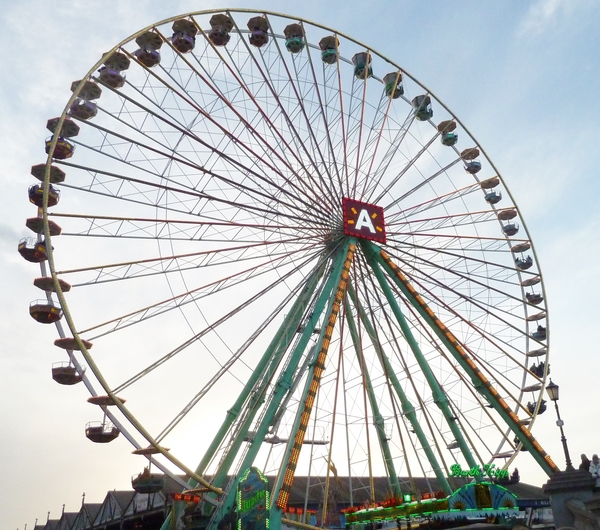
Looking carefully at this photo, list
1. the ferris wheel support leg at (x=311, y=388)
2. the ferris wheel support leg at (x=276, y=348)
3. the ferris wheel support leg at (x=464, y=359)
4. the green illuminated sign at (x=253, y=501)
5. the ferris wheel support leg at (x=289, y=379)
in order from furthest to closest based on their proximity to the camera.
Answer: the ferris wheel support leg at (x=276, y=348) → the ferris wheel support leg at (x=464, y=359) → the ferris wheel support leg at (x=289, y=379) → the ferris wheel support leg at (x=311, y=388) → the green illuminated sign at (x=253, y=501)

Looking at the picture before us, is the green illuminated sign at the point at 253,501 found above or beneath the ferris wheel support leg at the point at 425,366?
beneath

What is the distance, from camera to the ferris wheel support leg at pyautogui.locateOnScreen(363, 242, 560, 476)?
1925cm

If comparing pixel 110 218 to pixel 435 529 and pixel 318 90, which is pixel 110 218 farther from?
pixel 435 529

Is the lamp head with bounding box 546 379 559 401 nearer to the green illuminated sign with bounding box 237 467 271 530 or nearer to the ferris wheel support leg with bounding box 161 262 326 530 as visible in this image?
the green illuminated sign with bounding box 237 467 271 530

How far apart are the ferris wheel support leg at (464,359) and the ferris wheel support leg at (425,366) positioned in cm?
23

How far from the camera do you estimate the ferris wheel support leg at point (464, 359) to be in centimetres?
1925

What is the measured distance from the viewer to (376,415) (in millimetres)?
22266

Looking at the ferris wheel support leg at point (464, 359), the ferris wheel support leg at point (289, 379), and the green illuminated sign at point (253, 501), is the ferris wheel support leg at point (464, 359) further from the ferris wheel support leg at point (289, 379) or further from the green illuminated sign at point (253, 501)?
the green illuminated sign at point (253, 501)

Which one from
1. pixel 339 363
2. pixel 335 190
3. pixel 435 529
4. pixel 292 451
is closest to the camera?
pixel 292 451

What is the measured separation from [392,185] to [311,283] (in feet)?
17.5

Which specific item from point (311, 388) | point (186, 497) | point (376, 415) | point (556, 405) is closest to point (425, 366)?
point (376, 415)

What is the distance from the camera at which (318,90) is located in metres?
22.4

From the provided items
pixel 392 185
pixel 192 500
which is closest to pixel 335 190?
pixel 392 185

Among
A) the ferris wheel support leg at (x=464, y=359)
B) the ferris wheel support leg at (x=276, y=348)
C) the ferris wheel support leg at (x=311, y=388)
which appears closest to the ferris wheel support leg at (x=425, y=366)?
the ferris wheel support leg at (x=464, y=359)
